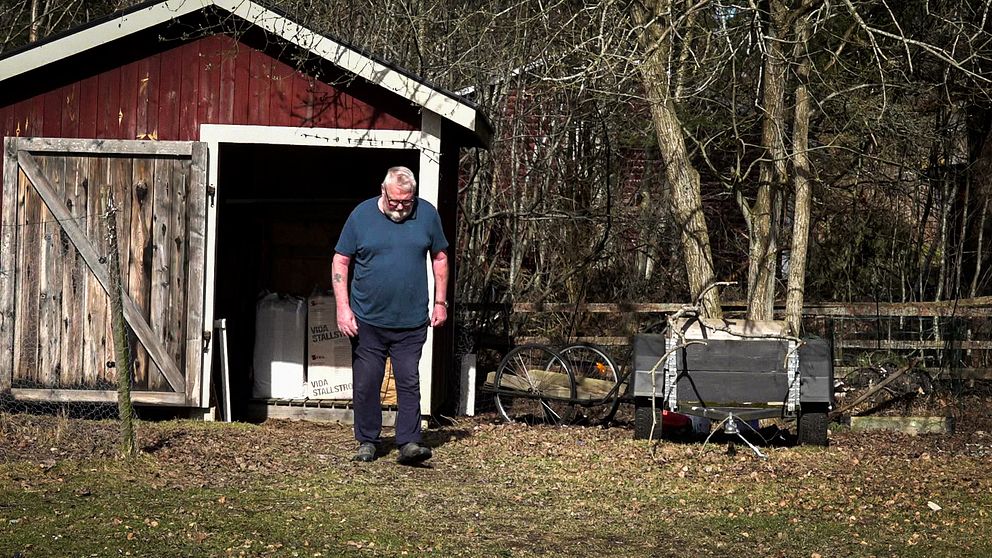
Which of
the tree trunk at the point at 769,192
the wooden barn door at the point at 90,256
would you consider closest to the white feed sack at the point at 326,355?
the wooden barn door at the point at 90,256

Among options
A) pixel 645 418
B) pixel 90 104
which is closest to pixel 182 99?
pixel 90 104

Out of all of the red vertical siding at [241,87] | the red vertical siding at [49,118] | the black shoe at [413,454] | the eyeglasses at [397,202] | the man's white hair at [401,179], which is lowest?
the black shoe at [413,454]

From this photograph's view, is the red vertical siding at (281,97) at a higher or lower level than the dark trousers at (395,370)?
higher

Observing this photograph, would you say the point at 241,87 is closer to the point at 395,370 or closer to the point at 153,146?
the point at 153,146

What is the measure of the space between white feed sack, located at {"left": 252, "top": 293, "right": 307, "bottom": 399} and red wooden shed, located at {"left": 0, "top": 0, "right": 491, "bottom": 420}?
1406mm

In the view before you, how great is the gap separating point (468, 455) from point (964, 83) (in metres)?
7.49

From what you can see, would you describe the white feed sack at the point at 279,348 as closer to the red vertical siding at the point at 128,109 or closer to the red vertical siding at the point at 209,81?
the red vertical siding at the point at 209,81

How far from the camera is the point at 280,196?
11.3 m

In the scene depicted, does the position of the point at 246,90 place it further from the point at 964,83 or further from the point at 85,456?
the point at 964,83

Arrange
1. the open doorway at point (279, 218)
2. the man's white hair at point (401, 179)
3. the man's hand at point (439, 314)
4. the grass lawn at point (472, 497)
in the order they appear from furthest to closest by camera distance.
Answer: the open doorway at point (279, 218), the man's hand at point (439, 314), the man's white hair at point (401, 179), the grass lawn at point (472, 497)

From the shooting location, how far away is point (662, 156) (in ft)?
40.2

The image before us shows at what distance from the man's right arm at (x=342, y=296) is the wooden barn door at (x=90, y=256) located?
2059 millimetres

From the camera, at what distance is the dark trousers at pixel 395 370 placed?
7.70 meters

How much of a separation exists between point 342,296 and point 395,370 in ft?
1.97
